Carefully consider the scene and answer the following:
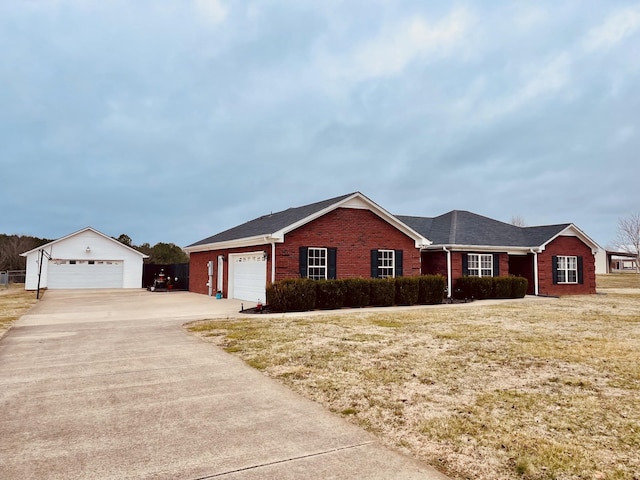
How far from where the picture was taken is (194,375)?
6.37 meters

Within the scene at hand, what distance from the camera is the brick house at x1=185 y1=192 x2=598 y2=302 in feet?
58.2

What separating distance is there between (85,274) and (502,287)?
29869 mm

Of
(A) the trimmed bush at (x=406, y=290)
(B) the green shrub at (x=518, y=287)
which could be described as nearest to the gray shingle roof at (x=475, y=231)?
(B) the green shrub at (x=518, y=287)

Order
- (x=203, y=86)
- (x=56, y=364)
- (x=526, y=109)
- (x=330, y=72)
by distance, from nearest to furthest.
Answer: (x=56, y=364), (x=330, y=72), (x=203, y=86), (x=526, y=109)

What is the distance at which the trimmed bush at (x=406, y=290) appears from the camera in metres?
17.8

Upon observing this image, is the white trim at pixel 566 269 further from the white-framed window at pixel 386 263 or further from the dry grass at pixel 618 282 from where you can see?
the white-framed window at pixel 386 263

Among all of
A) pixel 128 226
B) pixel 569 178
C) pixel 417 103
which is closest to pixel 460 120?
pixel 417 103

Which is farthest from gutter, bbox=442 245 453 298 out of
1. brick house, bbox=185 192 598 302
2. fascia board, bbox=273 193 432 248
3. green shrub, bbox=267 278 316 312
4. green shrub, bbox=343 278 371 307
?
green shrub, bbox=267 278 316 312

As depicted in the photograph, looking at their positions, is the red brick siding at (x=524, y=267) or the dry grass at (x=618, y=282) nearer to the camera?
the red brick siding at (x=524, y=267)

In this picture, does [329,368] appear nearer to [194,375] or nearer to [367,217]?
[194,375]

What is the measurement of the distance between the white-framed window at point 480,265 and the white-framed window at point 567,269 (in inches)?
203

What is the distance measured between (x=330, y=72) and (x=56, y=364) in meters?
18.3

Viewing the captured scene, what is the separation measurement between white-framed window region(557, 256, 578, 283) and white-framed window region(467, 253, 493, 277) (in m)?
5.16

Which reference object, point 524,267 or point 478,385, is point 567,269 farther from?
point 478,385
